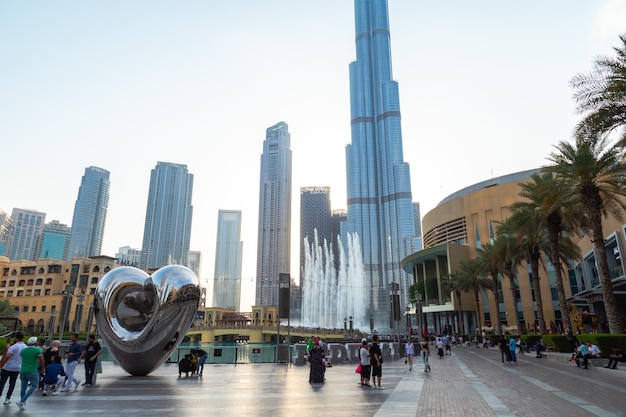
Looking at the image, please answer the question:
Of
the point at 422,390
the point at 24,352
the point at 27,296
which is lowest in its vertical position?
the point at 422,390

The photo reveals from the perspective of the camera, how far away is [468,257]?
71.5 metres

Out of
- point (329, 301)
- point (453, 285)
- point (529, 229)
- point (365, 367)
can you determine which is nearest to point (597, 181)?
point (529, 229)

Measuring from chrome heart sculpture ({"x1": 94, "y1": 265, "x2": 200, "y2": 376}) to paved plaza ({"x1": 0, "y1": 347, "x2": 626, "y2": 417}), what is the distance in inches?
39.2

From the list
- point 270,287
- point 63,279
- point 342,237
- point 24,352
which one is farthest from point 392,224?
point 24,352

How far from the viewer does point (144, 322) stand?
1480 cm

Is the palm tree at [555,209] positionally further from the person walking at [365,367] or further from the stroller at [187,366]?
the stroller at [187,366]

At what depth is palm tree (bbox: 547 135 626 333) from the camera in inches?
882

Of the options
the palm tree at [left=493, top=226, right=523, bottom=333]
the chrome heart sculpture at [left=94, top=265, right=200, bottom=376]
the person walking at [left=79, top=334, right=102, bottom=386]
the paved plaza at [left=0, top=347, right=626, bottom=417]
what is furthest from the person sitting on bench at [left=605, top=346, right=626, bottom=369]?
the person walking at [left=79, top=334, right=102, bottom=386]

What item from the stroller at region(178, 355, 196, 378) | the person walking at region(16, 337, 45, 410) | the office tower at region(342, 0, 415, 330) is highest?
the office tower at region(342, 0, 415, 330)

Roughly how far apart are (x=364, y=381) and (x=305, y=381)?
2.32 m

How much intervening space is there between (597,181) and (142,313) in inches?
947

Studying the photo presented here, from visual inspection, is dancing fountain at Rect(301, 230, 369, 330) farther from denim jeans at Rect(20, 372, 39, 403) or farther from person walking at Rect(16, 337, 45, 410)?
denim jeans at Rect(20, 372, 39, 403)

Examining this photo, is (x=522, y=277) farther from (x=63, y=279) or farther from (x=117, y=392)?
(x=63, y=279)

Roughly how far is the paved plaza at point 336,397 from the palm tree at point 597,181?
776 centimetres
